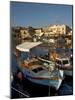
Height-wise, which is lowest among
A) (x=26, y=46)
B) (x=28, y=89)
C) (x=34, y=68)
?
(x=28, y=89)

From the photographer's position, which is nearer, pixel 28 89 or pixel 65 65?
pixel 28 89

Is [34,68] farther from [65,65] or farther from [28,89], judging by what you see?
[65,65]

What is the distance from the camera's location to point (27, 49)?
8.37 ft

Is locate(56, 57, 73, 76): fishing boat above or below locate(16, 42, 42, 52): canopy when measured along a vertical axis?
below

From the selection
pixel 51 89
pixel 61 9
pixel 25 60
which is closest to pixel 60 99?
pixel 51 89

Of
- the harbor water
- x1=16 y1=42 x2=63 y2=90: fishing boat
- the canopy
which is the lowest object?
the harbor water

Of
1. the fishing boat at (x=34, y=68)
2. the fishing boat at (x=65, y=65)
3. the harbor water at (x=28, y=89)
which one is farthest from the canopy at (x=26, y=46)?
the fishing boat at (x=65, y=65)

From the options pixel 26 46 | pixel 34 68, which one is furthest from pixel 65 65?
pixel 26 46

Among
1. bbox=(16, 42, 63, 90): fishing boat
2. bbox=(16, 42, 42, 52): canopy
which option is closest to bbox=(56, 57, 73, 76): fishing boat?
bbox=(16, 42, 63, 90): fishing boat

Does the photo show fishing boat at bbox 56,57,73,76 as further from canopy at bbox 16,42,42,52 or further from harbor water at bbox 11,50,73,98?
canopy at bbox 16,42,42,52

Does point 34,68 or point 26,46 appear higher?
point 26,46

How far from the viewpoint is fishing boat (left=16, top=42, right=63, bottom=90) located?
2.53 meters

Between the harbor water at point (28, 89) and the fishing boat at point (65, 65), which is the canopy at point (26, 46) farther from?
the fishing boat at point (65, 65)

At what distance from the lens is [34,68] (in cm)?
256
